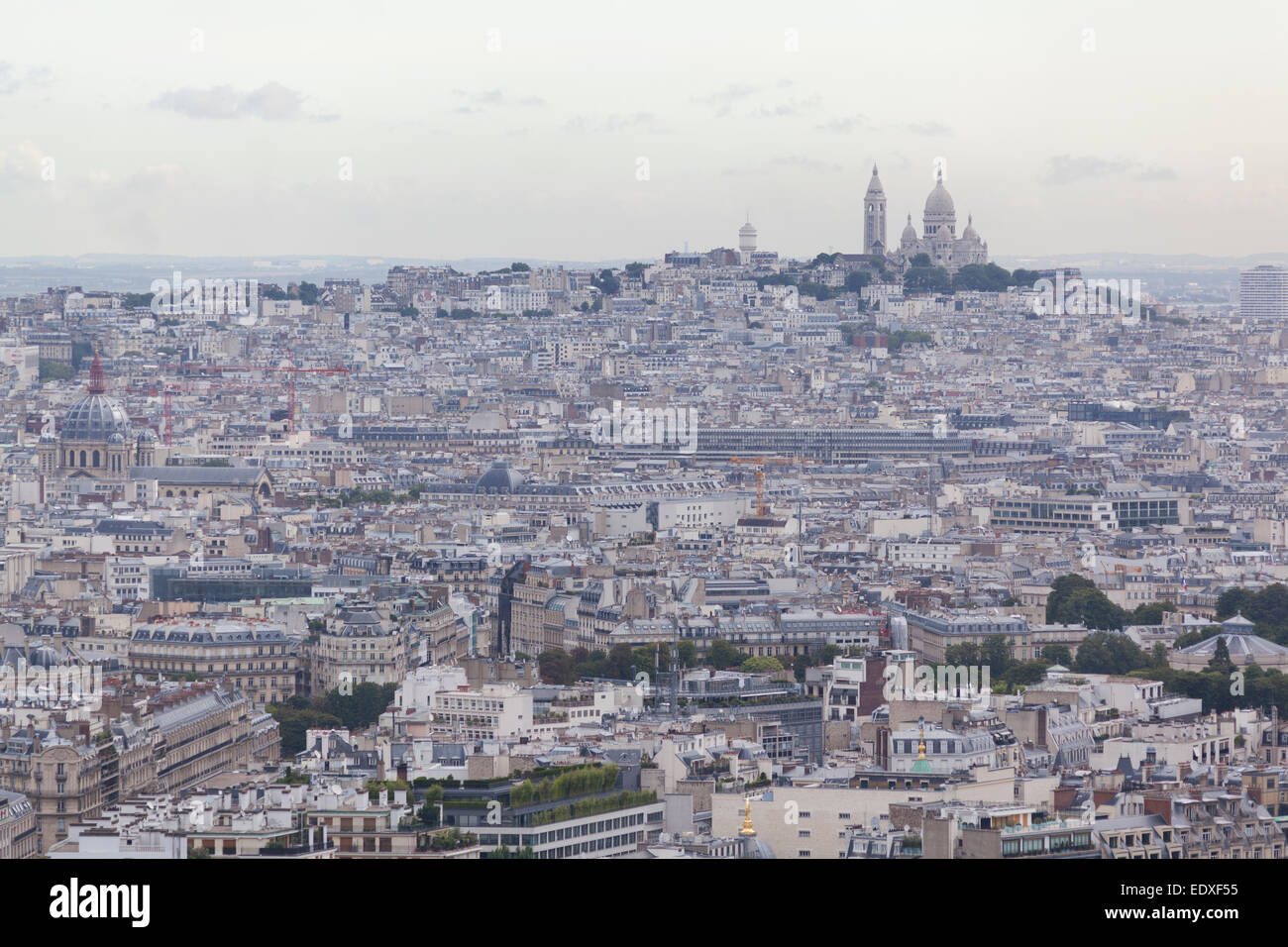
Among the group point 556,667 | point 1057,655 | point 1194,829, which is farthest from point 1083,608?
point 1194,829

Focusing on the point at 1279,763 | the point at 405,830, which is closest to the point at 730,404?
the point at 1279,763

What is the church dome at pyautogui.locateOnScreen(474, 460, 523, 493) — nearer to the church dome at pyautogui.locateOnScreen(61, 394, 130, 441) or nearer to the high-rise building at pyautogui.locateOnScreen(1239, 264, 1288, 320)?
the church dome at pyautogui.locateOnScreen(61, 394, 130, 441)

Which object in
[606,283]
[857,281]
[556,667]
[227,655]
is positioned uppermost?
[857,281]

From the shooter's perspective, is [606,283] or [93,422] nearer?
[93,422]

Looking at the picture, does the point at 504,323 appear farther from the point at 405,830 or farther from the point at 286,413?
the point at 405,830

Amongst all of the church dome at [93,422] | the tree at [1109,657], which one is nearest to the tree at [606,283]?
the church dome at [93,422]

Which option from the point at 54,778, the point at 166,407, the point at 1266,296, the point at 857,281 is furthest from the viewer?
the point at 857,281

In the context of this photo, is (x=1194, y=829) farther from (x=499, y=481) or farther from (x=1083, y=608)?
(x=499, y=481)
